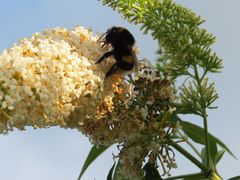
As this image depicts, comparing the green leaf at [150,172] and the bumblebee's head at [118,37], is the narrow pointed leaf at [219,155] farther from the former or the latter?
the bumblebee's head at [118,37]

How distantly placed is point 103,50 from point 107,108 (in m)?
0.42

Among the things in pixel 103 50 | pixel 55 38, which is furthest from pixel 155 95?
pixel 55 38

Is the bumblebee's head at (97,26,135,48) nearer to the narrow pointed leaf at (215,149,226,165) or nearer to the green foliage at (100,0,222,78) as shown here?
the green foliage at (100,0,222,78)

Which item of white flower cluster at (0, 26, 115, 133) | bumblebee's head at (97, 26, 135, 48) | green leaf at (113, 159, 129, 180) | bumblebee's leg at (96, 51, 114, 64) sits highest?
bumblebee's head at (97, 26, 135, 48)

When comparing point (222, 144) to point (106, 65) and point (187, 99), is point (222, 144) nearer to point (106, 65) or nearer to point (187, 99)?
point (187, 99)

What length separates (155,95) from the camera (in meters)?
4.42

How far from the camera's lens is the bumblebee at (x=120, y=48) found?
4324 millimetres

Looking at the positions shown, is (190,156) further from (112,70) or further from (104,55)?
(104,55)

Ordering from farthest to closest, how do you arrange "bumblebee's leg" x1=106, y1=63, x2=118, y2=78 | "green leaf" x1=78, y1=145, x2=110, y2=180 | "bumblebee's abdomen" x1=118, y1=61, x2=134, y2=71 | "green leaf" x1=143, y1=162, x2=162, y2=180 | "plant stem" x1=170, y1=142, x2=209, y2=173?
"green leaf" x1=78, y1=145, x2=110, y2=180 < "green leaf" x1=143, y1=162, x2=162, y2=180 < "plant stem" x1=170, y1=142, x2=209, y2=173 < "bumblebee's abdomen" x1=118, y1=61, x2=134, y2=71 < "bumblebee's leg" x1=106, y1=63, x2=118, y2=78

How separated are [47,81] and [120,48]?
3.07 ft

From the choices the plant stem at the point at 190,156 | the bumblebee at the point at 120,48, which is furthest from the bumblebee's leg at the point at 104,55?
the plant stem at the point at 190,156

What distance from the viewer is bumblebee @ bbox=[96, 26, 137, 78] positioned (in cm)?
432

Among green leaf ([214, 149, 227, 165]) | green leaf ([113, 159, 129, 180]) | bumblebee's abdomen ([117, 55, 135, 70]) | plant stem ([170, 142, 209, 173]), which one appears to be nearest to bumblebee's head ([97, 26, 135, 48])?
bumblebee's abdomen ([117, 55, 135, 70])

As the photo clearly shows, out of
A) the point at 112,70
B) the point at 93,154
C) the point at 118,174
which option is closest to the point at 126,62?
the point at 112,70
